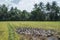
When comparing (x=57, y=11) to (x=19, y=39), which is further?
(x=57, y=11)

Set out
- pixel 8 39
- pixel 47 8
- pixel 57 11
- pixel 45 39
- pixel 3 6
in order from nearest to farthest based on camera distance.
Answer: pixel 8 39 < pixel 45 39 < pixel 57 11 < pixel 47 8 < pixel 3 6

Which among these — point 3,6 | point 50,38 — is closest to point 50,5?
point 3,6

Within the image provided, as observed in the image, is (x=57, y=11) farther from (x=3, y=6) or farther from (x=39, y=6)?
(x=3, y=6)

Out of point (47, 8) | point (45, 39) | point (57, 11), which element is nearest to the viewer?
→ point (45, 39)

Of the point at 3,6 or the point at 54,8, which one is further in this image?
the point at 3,6

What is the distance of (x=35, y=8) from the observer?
35.5 meters

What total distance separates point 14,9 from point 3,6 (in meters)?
3.27

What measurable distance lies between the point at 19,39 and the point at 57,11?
22.6 meters

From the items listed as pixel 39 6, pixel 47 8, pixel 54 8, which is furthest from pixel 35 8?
pixel 54 8

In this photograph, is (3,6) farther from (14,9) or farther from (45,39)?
(45,39)

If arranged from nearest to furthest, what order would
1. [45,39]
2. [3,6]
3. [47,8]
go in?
[45,39]
[47,8]
[3,6]

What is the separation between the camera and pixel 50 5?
33.0 meters

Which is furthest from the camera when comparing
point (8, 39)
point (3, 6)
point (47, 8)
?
point (3, 6)

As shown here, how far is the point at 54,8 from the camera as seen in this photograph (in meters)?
31.0
